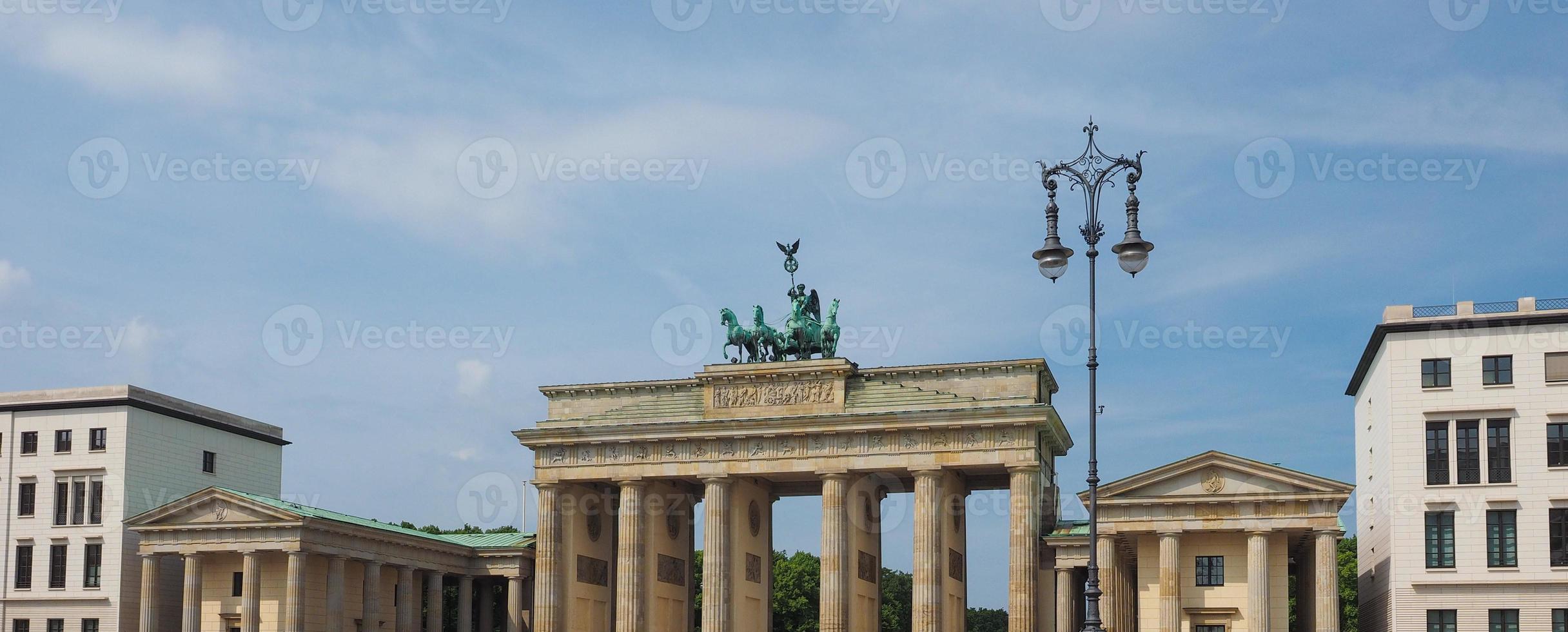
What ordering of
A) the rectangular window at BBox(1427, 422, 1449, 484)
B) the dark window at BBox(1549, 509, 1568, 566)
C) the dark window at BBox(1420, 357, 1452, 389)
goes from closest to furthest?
the dark window at BBox(1549, 509, 1568, 566)
the rectangular window at BBox(1427, 422, 1449, 484)
the dark window at BBox(1420, 357, 1452, 389)

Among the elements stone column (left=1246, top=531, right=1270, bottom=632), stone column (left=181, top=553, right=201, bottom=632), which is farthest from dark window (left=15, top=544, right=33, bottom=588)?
stone column (left=1246, top=531, right=1270, bottom=632)

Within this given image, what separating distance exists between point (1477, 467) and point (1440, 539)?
335 cm

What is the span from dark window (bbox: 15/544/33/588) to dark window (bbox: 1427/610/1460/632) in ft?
231

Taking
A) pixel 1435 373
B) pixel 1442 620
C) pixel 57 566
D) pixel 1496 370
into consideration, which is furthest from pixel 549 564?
pixel 1496 370

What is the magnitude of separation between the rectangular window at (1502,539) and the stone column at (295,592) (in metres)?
53.8

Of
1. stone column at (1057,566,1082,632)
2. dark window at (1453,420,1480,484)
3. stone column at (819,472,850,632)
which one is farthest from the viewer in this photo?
stone column at (819,472,850,632)

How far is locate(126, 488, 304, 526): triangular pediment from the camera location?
3130 inches

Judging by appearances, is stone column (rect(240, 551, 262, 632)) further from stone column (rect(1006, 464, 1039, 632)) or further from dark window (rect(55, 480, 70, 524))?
stone column (rect(1006, 464, 1039, 632))

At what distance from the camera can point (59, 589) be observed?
8638 cm

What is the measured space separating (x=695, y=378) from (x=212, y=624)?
2798 cm

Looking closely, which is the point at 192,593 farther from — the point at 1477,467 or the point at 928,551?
the point at 1477,467

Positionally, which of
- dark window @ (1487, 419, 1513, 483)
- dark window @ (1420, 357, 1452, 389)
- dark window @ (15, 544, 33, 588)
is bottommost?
dark window @ (15, 544, 33, 588)

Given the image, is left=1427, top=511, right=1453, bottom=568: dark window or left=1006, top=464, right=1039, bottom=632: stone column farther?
left=1006, top=464, right=1039, bottom=632: stone column

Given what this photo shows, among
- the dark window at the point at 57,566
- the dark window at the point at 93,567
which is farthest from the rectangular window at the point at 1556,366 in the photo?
the dark window at the point at 57,566
